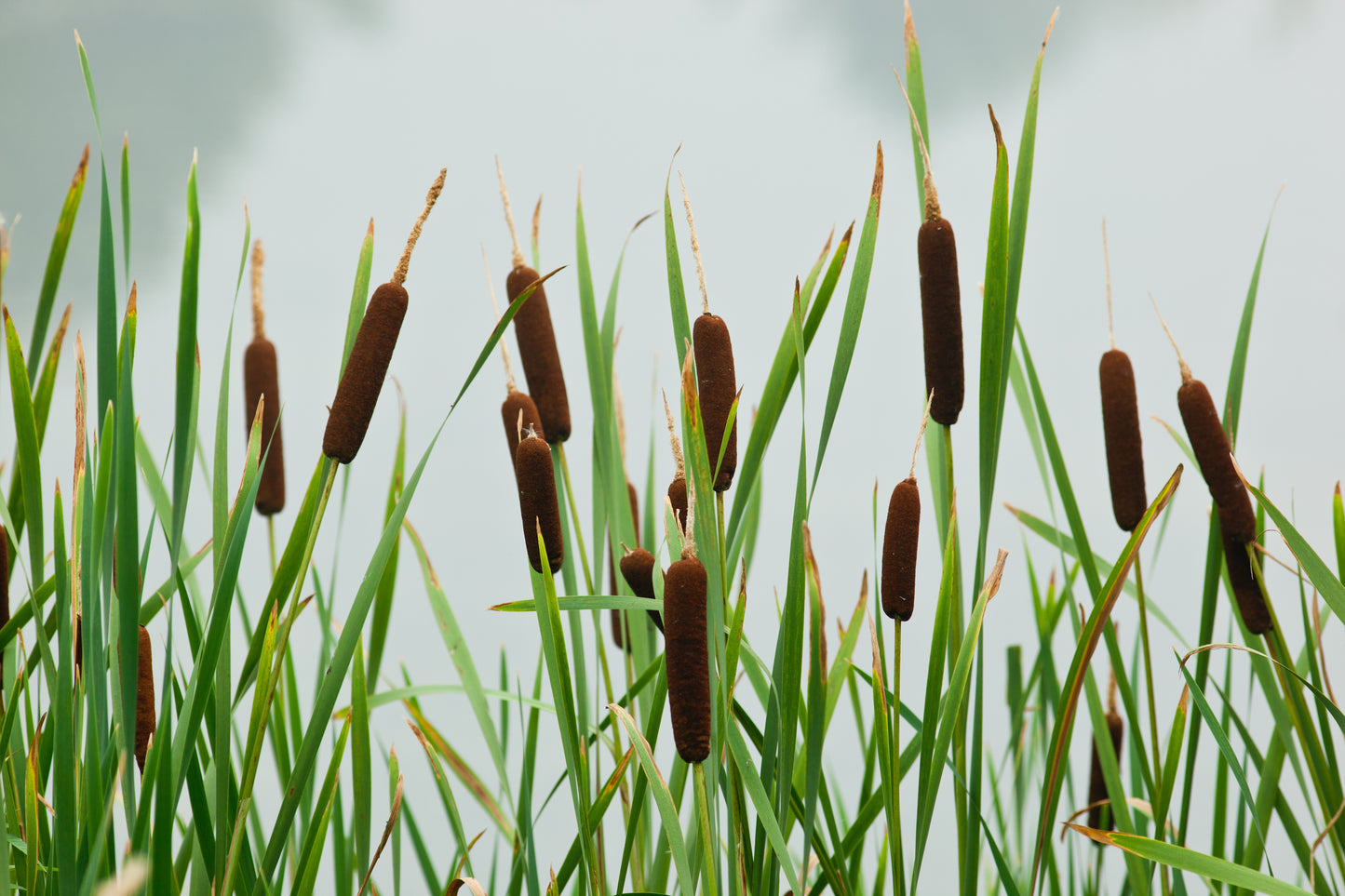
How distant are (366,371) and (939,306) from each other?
33 cm

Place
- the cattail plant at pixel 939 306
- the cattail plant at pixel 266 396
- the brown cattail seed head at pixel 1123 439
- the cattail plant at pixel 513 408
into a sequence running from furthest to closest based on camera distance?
1. the cattail plant at pixel 266 396
2. the brown cattail seed head at pixel 1123 439
3. the cattail plant at pixel 513 408
4. the cattail plant at pixel 939 306

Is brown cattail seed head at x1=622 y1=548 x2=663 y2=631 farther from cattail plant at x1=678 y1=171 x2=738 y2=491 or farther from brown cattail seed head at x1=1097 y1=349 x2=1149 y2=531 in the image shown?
brown cattail seed head at x1=1097 y1=349 x2=1149 y2=531

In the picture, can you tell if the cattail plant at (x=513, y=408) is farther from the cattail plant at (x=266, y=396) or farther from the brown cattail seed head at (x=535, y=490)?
the cattail plant at (x=266, y=396)

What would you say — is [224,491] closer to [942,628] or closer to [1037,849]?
[942,628]

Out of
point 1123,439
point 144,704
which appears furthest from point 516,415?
point 1123,439

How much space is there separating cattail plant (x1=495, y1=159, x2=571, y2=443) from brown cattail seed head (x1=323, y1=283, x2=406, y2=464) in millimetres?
256

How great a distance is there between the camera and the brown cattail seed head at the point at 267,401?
908mm

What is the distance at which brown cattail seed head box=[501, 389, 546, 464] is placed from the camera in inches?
26.4

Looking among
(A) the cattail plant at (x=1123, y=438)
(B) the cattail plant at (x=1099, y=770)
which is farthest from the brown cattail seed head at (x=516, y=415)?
(B) the cattail plant at (x=1099, y=770)

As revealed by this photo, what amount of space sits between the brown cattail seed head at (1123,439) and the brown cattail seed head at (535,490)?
49cm

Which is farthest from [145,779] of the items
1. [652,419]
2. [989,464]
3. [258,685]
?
[652,419]

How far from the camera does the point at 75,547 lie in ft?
1.78

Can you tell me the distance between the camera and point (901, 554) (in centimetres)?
52

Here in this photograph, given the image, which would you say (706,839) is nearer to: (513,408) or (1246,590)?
(513,408)
